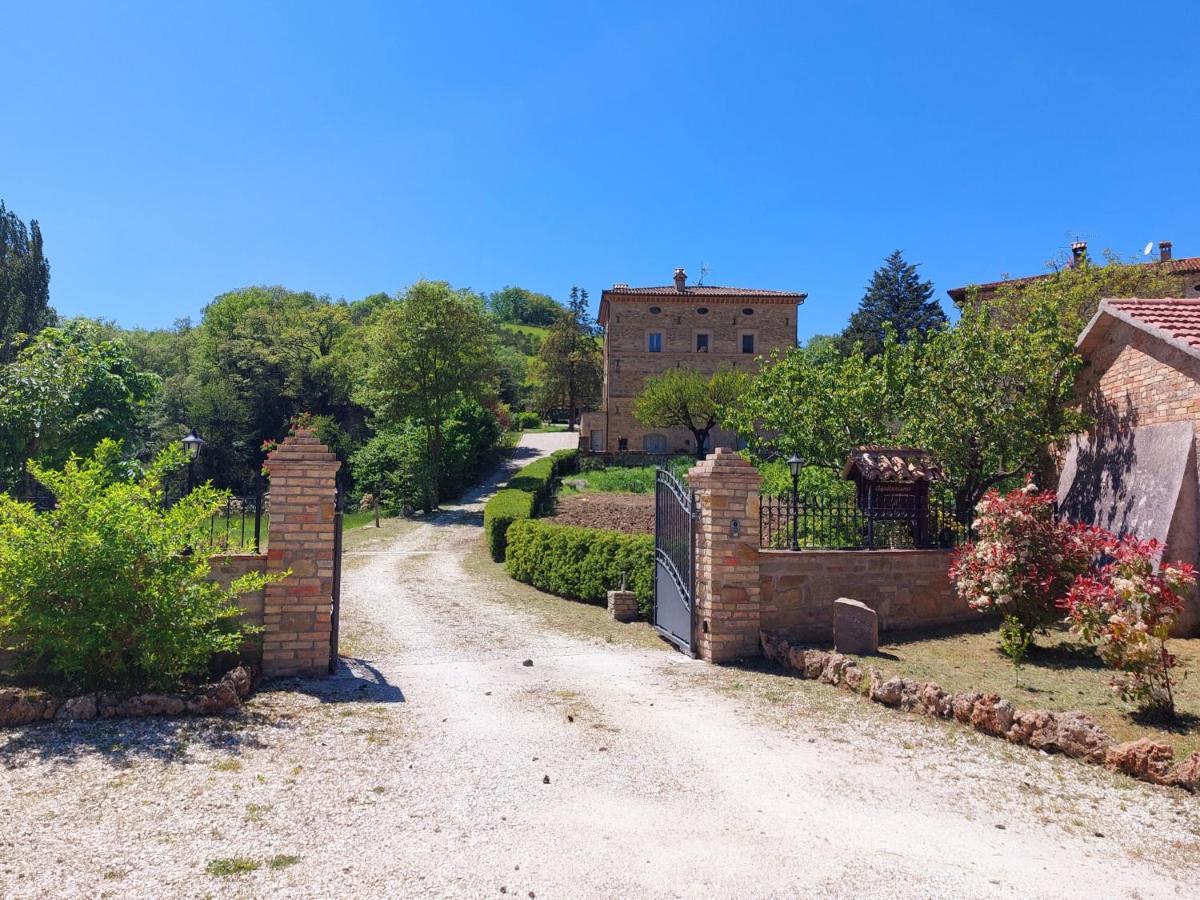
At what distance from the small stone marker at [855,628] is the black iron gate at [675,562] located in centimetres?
171

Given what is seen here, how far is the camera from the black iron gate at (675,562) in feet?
30.6

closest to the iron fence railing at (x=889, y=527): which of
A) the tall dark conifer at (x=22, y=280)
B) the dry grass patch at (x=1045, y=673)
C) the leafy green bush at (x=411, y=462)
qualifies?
the dry grass patch at (x=1045, y=673)

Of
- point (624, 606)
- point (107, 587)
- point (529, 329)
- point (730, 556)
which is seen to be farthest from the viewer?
point (529, 329)

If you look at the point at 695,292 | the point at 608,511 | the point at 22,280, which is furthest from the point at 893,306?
the point at 22,280

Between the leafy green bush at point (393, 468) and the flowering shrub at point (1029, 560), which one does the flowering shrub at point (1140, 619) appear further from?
the leafy green bush at point (393, 468)

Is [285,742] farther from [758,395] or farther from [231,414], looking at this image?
[231,414]

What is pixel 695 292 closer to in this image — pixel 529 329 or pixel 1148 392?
pixel 1148 392

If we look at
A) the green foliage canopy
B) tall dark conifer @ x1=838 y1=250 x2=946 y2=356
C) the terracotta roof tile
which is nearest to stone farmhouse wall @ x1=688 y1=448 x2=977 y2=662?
the terracotta roof tile

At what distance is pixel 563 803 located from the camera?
473cm

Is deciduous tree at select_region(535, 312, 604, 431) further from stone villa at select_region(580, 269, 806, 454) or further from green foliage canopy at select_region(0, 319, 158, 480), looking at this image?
green foliage canopy at select_region(0, 319, 158, 480)

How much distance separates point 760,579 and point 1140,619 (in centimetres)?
392

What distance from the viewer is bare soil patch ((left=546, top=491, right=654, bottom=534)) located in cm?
2139

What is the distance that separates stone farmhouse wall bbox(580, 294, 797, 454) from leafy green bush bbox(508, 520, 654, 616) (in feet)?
103

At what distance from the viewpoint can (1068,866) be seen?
13.3 ft
